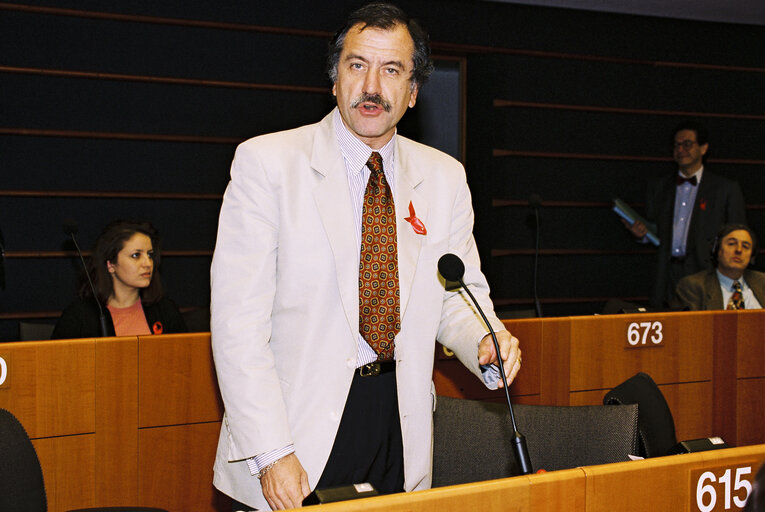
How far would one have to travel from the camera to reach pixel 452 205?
1.86m

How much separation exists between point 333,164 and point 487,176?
14.5 ft

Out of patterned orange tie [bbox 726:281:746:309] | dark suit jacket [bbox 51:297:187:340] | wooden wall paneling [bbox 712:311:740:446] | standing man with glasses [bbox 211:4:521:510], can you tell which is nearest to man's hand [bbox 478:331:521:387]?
standing man with glasses [bbox 211:4:521:510]

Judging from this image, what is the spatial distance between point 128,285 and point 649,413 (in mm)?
2502

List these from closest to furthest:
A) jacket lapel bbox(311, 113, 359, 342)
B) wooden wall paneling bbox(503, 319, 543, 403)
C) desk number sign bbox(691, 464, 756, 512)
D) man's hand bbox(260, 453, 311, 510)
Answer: desk number sign bbox(691, 464, 756, 512), man's hand bbox(260, 453, 311, 510), jacket lapel bbox(311, 113, 359, 342), wooden wall paneling bbox(503, 319, 543, 403)

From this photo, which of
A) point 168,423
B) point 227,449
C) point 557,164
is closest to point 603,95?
point 557,164

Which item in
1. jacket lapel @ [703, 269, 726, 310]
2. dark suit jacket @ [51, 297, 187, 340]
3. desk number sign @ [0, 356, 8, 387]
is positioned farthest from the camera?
jacket lapel @ [703, 269, 726, 310]

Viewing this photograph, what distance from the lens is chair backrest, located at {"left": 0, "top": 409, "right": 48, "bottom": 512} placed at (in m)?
1.82

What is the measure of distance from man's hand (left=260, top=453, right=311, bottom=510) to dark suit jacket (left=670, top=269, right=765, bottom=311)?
329 centimetres

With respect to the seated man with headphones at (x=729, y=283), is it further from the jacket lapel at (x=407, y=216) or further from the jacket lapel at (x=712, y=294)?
the jacket lapel at (x=407, y=216)

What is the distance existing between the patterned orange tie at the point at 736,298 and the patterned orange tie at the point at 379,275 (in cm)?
317

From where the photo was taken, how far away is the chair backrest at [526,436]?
1983mm

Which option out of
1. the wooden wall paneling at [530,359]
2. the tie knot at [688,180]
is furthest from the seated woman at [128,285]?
the tie knot at [688,180]

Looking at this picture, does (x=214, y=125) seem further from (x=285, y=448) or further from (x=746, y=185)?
(x=746, y=185)

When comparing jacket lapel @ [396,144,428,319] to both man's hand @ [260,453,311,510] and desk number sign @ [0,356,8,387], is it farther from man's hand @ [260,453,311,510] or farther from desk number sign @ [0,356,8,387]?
desk number sign @ [0,356,8,387]
